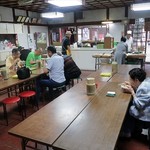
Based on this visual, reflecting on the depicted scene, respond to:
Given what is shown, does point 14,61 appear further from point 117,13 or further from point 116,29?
point 117,13

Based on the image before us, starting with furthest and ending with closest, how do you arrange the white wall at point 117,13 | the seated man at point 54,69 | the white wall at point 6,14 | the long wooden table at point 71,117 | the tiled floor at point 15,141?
the white wall at point 117,13 < the white wall at point 6,14 < the seated man at point 54,69 < the tiled floor at point 15,141 < the long wooden table at point 71,117

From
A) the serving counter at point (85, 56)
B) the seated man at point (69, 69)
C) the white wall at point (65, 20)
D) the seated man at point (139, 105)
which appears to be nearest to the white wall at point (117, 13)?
the white wall at point (65, 20)

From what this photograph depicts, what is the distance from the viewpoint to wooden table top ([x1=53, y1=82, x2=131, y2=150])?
1.16 m

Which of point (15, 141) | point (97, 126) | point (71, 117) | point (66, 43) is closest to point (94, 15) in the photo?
point (66, 43)

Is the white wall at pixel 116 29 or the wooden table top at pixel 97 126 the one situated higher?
the white wall at pixel 116 29

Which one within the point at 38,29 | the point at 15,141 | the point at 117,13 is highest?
the point at 117,13

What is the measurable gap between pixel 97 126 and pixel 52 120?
40 cm

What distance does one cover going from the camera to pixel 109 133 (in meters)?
1.27

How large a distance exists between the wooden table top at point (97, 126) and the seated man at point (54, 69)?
1.63 meters

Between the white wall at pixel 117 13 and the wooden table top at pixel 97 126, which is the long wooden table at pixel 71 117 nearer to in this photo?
the wooden table top at pixel 97 126

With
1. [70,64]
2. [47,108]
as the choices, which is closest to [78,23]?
[70,64]

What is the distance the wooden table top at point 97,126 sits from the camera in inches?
45.6

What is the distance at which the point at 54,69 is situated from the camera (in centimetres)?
344

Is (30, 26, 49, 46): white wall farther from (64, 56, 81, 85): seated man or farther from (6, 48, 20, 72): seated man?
(64, 56, 81, 85): seated man
